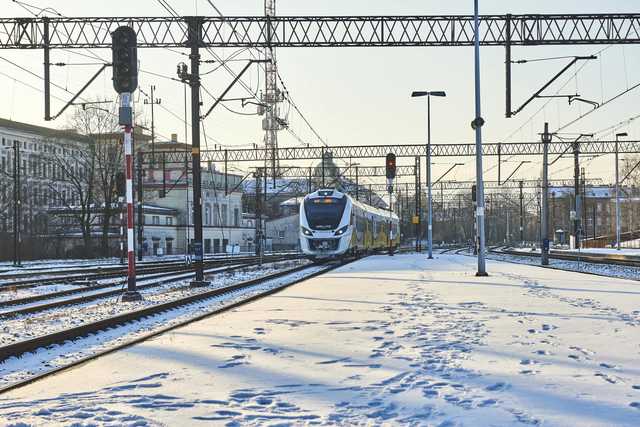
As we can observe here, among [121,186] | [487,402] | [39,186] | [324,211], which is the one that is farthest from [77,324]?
[39,186]

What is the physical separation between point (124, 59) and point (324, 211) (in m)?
21.5

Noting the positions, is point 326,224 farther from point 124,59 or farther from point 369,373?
point 369,373

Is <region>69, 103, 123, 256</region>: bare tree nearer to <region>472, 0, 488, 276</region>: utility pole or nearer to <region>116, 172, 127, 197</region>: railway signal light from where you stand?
<region>116, 172, 127, 197</region>: railway signal light

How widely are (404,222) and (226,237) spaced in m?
37.3

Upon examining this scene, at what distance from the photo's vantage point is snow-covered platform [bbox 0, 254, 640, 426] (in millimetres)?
5727

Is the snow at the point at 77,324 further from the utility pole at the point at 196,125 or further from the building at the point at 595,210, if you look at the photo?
the building at the point at 595,210

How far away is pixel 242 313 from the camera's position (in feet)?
43.9

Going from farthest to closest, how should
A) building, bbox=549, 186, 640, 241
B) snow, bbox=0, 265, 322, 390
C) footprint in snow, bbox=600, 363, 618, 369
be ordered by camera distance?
building, bbox=549, 186, 640, 241
snow, bbox=0, 265, 322, 390
footprint in snow, bbox=600, 363, 618, 369

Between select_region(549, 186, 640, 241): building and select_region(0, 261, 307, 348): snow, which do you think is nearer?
select_region(0, 261, 307, 348): snow

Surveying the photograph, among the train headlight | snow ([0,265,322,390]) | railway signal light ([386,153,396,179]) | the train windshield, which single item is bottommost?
snow ([0,265,322,390])

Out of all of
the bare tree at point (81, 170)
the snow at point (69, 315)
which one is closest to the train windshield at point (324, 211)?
the snow at point (69, 315)

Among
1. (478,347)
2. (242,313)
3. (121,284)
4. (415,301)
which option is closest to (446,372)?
(478,347)

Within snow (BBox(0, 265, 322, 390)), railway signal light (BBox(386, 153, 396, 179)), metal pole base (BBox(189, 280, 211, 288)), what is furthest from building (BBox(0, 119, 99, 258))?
snow (BBox(0, 265, 322, 390))

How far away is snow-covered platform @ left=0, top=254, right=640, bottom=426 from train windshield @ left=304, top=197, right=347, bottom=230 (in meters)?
23.5
